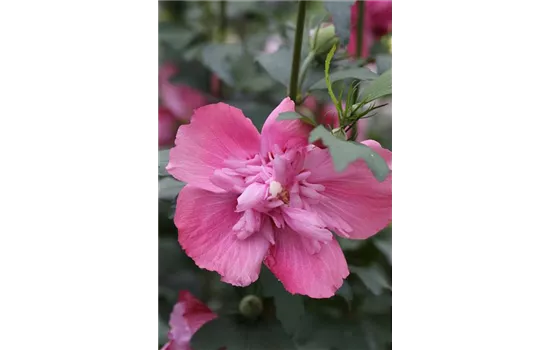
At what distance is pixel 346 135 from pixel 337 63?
0.73ft

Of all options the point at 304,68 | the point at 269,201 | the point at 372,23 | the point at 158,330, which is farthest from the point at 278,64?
the point at 158,330

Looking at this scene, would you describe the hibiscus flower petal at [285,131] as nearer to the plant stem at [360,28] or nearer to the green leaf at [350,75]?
the green leaf at [350,75]

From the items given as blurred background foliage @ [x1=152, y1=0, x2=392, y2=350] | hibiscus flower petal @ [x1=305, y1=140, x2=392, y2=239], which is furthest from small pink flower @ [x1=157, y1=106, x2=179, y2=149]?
hibiscus flower petal @ [x1=305, y1=140, x2=392, y2=239]

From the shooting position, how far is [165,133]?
3.04 ft

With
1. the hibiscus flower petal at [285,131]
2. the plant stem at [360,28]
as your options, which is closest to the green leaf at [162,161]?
the hibiscus flower petal at [285,131]

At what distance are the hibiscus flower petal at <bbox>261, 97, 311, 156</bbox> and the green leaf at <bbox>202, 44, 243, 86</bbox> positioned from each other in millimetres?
436

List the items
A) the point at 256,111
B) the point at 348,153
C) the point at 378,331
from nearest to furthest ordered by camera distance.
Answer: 1. the point at 348,153
2. the point at 378,331
3. the point at 256,111

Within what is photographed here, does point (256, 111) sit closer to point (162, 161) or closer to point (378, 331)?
point (162, 161)

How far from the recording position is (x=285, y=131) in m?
0.61

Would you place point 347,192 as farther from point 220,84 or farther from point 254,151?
point 220,84

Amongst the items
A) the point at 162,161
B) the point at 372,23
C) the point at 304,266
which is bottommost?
the point at 304,266

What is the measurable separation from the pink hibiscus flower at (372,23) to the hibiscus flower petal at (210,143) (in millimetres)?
273

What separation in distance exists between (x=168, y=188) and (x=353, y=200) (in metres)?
0.21
